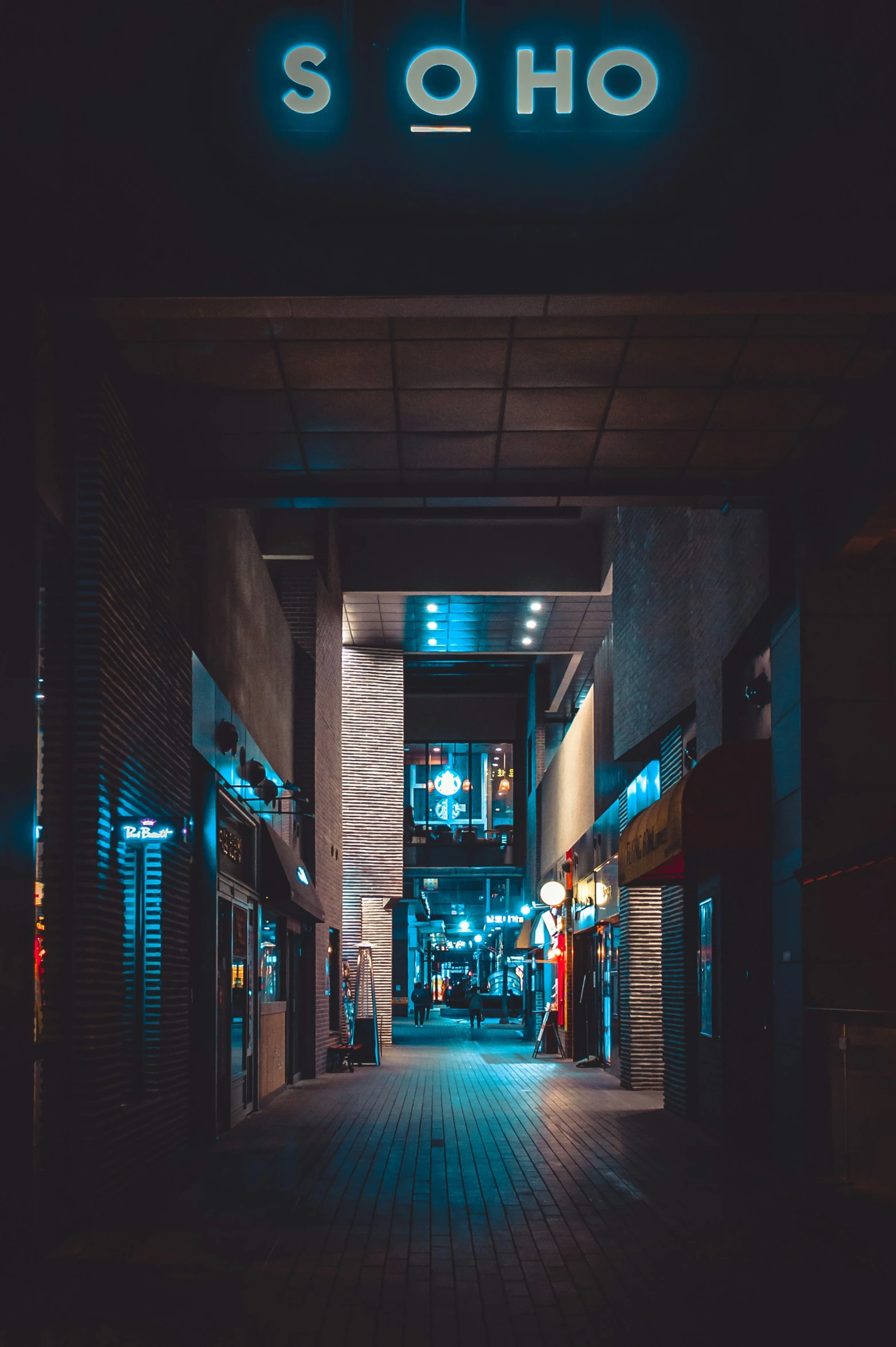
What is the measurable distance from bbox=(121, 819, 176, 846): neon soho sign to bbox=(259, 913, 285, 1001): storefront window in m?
7.45

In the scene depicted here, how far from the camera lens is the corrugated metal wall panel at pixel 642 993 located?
64.3ft

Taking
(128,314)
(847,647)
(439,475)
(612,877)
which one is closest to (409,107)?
(128,314)

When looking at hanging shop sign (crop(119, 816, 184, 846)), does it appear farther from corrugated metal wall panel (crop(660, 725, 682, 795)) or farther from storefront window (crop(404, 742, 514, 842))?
storefront window (crop(404, 742, 514, 842))

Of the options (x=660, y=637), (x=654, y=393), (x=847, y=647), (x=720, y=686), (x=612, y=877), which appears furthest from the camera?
(x=612, y=877)

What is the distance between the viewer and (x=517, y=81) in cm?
853

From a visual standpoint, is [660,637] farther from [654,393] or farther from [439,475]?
[654,393]

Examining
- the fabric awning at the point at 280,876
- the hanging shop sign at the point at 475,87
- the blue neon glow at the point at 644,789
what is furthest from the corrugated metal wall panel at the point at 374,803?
the hanging shop sign at the point at 475,87

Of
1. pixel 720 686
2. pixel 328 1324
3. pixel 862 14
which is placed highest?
pixel 862 14

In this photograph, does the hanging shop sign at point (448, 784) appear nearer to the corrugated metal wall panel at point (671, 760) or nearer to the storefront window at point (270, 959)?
the storefront window at point (270, 959)

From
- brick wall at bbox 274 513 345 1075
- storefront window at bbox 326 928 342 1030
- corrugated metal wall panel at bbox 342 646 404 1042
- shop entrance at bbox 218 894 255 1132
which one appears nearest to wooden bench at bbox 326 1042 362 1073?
brick wall at bbox 274 513 345 1075

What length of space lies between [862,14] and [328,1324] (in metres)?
7.79

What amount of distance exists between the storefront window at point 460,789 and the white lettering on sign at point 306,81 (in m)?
47.0

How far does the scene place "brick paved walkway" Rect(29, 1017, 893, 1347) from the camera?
6.22m

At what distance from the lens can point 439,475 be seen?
1158 cm
